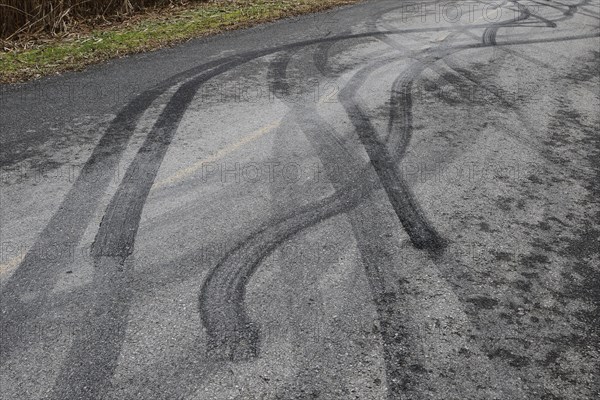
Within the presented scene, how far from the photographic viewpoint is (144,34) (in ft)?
30.4

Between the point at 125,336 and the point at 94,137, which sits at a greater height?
the point at 94,137

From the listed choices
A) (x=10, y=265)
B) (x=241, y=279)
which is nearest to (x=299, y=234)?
(x=241, y=279)

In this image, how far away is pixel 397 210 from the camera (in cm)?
460

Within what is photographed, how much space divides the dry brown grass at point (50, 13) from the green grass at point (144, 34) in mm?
390

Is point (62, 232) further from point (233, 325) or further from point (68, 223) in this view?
point (233, 325)

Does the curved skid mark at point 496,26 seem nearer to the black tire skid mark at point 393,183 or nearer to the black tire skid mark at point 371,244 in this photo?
the black tire skid mark at point 393,183

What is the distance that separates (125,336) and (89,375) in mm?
309

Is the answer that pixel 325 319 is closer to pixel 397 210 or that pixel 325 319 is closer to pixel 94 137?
pixel 397 210

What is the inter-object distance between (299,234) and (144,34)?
6178 mm

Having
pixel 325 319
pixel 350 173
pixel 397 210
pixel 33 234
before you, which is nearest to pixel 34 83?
pixel 33 234

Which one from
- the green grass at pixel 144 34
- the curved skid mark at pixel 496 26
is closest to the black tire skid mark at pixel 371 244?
the green grass at pixel 144 34

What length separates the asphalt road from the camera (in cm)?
311

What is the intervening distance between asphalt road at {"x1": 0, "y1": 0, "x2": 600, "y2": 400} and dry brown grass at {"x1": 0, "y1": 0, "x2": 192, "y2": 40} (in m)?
2.02

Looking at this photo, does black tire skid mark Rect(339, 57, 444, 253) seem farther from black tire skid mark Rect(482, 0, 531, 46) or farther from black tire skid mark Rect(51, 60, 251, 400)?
black tire skid mark Rect(482, 0, 531, 46)
